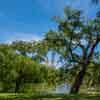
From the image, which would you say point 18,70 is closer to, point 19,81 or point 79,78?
point 19,81

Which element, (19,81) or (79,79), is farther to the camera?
(19,81)

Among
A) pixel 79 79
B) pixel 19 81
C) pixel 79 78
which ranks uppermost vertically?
pixel 19 81

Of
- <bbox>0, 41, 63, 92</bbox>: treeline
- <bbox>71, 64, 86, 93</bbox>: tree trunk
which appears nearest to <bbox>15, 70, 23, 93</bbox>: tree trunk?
<bbox>0, 41, 63, 92</bbox>: treeline

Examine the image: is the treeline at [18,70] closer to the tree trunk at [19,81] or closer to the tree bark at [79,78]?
the tree trunk at [19,81]

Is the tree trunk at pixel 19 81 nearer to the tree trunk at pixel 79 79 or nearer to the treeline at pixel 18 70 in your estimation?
the treeline at pixel 18 70

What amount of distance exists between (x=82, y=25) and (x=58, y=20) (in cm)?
321

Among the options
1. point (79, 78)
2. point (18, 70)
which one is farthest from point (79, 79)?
point (18, 70)

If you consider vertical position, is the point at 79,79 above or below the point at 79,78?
below

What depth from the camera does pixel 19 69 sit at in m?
51.4

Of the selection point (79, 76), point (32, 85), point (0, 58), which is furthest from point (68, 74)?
point (32, 85)

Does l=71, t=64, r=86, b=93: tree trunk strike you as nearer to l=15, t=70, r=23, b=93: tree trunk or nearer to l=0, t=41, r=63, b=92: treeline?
l=0, t=41, r=63, b=92: treeline

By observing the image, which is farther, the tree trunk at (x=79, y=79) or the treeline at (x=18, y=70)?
the treeline at (x=18, y=70)

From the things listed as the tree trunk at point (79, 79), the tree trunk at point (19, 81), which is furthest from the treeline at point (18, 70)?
the tree trunk at point (79, 79)

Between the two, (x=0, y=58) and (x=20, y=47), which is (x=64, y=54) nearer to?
(x=0, y=58)
